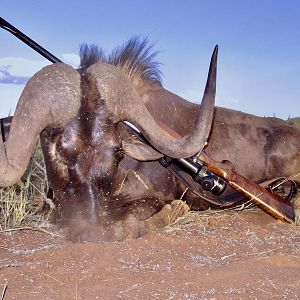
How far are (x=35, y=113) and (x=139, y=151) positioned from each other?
3.63 feet

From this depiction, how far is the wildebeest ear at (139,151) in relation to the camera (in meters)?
5.28

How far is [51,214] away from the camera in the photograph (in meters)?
5.88

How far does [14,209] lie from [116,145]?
6.06 feet

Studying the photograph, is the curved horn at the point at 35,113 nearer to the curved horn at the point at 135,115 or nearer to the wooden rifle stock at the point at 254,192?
the curved horn at the point at 135,115

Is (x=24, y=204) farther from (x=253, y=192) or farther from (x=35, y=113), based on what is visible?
(x=253, y=192)

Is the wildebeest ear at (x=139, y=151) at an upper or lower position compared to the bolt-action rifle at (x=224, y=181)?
upper

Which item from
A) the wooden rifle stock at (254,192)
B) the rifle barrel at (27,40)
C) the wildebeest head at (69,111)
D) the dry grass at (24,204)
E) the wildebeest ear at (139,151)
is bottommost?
the dry grass at (24,204)

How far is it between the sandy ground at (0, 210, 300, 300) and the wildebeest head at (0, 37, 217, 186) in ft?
2.66

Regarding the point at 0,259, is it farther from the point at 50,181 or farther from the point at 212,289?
the point at 212,289

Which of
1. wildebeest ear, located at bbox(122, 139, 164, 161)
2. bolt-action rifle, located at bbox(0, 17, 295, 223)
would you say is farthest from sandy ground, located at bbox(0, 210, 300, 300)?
wildebeest ear, located at bbox(122, 139, 164, 161)

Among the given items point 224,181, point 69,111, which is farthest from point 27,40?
point 224,181

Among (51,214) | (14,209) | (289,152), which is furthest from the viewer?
(289,152)

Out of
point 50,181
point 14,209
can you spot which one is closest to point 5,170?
point 50,181

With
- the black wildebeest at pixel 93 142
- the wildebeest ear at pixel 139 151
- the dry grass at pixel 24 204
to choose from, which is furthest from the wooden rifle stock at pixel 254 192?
the dry grass at pixel 24 204
